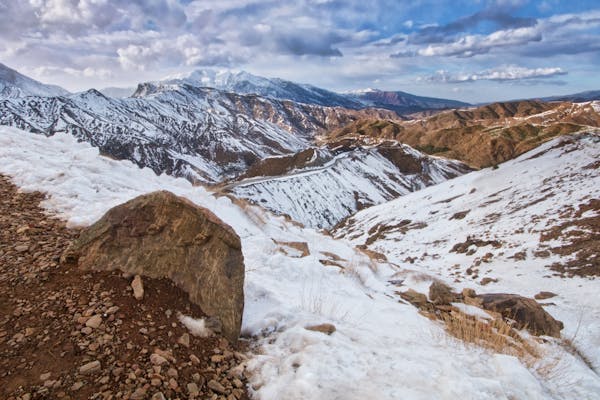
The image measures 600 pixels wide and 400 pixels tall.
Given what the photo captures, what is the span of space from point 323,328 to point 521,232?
29.7 m

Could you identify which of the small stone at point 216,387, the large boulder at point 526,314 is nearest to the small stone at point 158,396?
the small stone at point 216,387

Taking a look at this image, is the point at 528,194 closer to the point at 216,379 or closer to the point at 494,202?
the point at 494,202

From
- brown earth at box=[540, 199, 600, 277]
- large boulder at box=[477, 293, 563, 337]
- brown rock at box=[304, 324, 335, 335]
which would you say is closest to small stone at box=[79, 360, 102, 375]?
brown rock at box=[304, 324, 335, 335]

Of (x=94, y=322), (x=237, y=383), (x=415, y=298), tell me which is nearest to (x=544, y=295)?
(x=415, y=298)

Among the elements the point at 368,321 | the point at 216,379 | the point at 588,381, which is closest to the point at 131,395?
the point at 216,379

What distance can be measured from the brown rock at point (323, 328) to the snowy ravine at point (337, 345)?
0.11m

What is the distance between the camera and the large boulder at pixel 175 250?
17.6ft

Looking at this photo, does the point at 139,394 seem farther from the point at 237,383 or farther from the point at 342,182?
the point at 342,182

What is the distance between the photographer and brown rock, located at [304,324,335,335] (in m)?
5.54

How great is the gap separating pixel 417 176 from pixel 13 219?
153781 mm

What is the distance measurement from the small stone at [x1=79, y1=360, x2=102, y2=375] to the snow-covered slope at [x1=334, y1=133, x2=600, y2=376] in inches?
331

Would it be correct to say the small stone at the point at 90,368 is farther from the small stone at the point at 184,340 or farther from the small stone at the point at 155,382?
the small stone at the point at 184,340

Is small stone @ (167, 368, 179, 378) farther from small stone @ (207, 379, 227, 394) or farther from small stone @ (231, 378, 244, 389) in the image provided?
small stone @ (231, 378, 244, 389)

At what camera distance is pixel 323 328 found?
558 centimetres
